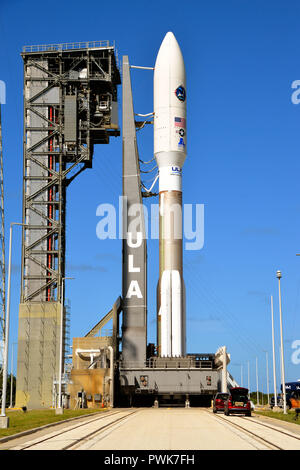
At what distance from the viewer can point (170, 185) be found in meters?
76.8

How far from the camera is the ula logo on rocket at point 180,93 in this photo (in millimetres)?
78375

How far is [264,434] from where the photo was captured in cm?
3164

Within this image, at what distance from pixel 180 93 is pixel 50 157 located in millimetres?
19776

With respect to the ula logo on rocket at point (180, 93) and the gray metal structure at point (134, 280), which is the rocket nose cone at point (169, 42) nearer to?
the ula logo on rocket at point (180, 93)

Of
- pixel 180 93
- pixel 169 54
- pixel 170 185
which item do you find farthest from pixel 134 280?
pixel 169 54

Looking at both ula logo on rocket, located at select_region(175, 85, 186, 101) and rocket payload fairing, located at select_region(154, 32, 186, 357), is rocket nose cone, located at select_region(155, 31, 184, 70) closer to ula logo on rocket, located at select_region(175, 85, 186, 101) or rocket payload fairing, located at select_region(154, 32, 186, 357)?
rocket payload fairing, located at select_region(154, 32, 186, 357)

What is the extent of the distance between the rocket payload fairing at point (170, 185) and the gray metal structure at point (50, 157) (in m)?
12.2

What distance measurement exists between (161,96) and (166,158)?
7.16 m

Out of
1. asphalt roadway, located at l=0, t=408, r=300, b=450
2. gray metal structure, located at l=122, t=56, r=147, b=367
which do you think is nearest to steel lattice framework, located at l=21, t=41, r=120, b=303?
gray metal structure, located at l=122, t=56, r=147, b=367

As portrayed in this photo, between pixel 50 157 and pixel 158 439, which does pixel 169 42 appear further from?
pixel 158 439

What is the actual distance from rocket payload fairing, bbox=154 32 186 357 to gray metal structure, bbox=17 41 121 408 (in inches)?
480

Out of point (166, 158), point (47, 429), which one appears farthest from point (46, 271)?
point (47, 429)

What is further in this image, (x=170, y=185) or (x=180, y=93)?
(x=180, y=93)
